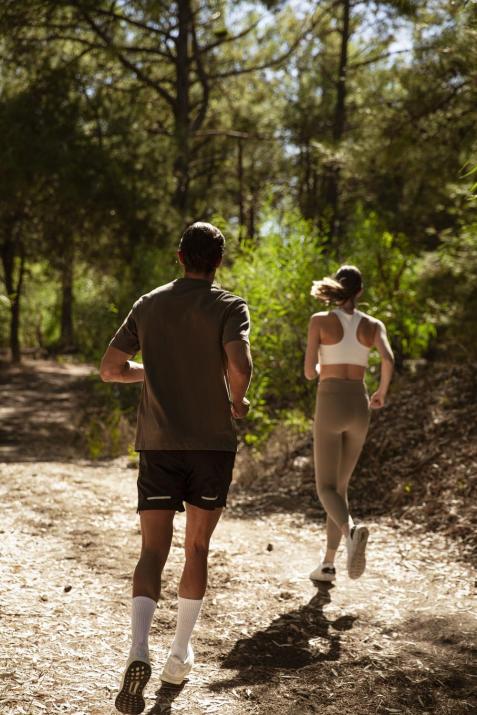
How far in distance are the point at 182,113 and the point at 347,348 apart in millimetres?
11885

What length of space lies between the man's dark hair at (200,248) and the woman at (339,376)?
176 centimetres

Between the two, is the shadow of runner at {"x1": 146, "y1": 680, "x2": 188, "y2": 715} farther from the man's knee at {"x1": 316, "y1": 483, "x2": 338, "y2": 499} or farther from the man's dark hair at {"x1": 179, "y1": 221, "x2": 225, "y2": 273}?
the man's dark hair at {"x1": 179, "y1": 221, "x2": 225, "y2": 273}

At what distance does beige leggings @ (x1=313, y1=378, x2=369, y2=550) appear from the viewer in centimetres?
502

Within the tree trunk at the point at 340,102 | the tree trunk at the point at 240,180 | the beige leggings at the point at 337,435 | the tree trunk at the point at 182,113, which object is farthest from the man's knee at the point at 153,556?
the tree trunk at the point at 240,180

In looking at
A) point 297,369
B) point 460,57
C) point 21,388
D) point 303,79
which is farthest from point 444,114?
point 303,79

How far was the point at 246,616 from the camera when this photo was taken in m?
4.73

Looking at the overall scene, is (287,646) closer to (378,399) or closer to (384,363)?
(378,399)

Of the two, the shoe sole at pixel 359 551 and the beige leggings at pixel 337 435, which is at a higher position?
the beige leggings at pixel 337 435

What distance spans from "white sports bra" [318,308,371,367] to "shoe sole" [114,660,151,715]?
249 centimetres

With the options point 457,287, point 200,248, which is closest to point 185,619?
point 200,248

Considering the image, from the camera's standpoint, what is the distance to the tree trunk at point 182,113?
48.8 ft

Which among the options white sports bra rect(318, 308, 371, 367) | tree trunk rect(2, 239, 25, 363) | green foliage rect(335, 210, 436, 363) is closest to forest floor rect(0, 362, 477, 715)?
white sports bra rect(318, 308, 371, 367)

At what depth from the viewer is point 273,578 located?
553 cm

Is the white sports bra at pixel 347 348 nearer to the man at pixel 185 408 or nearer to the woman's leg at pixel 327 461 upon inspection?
the woman's leg at pixel 327 461
